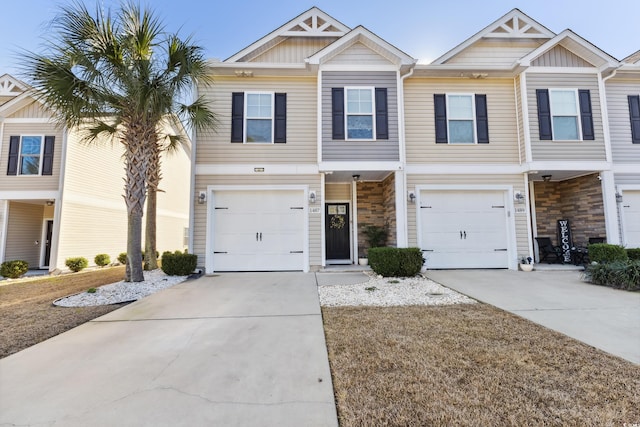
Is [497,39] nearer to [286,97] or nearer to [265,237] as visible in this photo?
[286,97]

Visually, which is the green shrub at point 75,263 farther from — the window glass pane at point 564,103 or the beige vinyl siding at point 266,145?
the window glass pane at point 564,103

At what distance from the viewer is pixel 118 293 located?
564cm

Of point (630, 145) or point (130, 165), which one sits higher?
point (630, 145)

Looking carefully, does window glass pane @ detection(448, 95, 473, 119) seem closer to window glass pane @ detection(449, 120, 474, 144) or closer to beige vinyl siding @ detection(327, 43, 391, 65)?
window glass pane @ detection(449, 120, 474, 144)

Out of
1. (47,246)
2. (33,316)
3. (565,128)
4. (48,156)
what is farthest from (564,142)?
(47,246)

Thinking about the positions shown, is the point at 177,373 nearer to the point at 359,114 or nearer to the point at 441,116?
the point at 359,114

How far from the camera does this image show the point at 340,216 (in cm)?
997

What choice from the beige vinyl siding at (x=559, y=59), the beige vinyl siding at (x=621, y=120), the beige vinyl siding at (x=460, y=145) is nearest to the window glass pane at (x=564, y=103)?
the beige vinyl siding at (x=559, y=59)

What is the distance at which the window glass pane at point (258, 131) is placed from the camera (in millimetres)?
8422

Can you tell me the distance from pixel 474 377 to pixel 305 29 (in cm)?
977

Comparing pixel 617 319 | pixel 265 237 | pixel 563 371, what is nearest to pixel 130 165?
pixel 265 237

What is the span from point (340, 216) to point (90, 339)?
7.54 meters

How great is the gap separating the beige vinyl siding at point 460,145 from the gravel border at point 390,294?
3817 millimetres

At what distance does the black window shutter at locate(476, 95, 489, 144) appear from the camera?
862 centimetres
